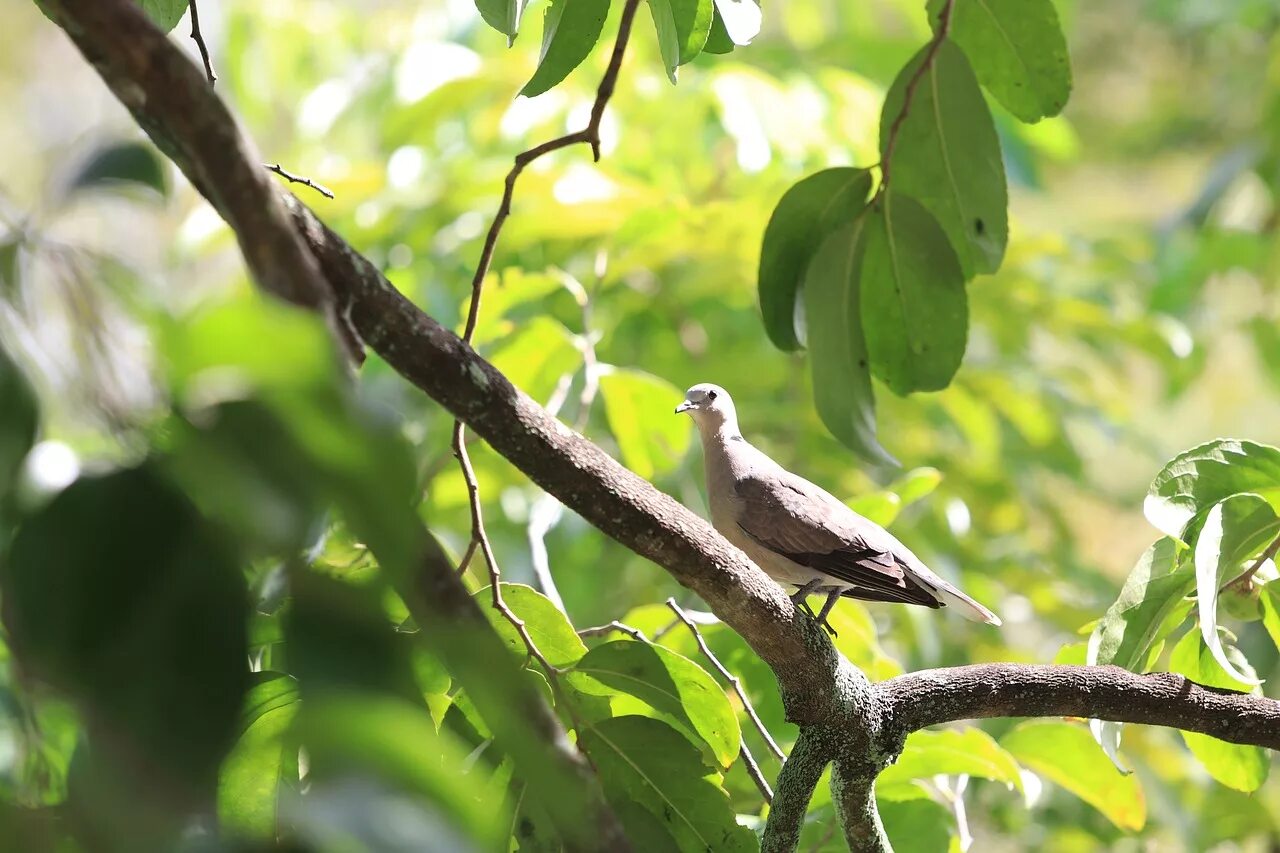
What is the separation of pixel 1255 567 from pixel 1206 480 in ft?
0.36

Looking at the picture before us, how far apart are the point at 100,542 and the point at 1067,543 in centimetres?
292

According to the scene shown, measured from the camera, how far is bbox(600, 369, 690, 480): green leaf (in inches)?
76.5

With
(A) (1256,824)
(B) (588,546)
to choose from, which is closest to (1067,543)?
(A) (1256,824)

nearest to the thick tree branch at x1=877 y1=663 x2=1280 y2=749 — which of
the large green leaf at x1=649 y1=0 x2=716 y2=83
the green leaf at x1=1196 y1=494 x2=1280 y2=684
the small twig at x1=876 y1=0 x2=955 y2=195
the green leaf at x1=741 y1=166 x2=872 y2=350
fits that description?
the green leaf at x1=1196 y1=494 x2=1280 y2=684

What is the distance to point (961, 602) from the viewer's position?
69.6 inches

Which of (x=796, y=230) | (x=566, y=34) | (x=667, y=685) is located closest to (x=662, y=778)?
(x=667, y=685)

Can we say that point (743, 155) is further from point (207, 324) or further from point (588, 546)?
point (207, 324)

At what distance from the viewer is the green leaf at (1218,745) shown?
1365 mm

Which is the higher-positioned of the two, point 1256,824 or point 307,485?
point 1256,824

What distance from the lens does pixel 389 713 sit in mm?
496

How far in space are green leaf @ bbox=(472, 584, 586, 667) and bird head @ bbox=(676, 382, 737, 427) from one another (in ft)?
2.51

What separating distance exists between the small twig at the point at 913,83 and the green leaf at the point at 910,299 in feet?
0.12

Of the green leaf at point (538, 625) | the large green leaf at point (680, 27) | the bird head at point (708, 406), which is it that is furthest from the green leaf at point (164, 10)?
the bird head at point (708, 406)

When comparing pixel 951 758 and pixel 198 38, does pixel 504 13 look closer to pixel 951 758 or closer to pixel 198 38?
pixel 198 38
